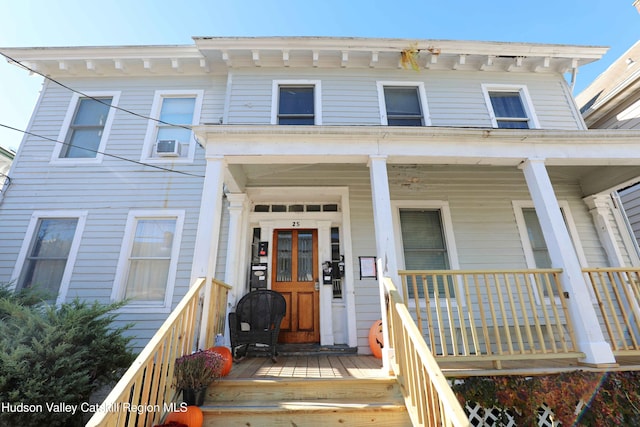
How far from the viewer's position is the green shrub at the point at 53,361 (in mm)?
2422

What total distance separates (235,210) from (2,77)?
545 centimetres

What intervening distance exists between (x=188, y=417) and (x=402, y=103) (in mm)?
5683

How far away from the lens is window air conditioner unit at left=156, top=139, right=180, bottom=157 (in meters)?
5.21

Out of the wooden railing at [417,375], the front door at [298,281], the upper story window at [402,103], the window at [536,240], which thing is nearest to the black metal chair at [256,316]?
the front door at [298,281]

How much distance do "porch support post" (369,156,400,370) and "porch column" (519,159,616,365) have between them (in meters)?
1.88

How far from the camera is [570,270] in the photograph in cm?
320

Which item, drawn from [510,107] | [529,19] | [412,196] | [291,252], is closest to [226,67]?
[291,252]

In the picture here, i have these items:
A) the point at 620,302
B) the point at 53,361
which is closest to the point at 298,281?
the point at 53,361

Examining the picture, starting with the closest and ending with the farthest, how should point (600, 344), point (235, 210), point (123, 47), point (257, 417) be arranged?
point (257, 417)
point (600, 344)
point (235, 210)
point (123, 47)

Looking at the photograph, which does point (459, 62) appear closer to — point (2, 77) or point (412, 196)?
point (412, 196)

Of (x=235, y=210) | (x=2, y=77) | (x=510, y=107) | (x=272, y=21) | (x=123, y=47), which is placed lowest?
(x=235, y=210)

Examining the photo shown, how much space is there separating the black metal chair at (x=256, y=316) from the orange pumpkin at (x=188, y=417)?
1.42 meters

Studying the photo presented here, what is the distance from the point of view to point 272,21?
6.20 metres

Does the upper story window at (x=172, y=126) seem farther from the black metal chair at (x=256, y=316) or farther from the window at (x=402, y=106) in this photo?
the window at (x=402, y=106)
